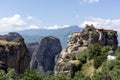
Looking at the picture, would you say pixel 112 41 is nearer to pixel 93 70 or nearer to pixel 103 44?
pixel 103 44

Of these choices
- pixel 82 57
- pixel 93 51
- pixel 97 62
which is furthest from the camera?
pixel 82 57

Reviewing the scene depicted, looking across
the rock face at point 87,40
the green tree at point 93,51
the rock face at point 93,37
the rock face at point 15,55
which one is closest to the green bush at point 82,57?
the green tree at point 93,51

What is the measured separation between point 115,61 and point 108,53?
12.0 metres

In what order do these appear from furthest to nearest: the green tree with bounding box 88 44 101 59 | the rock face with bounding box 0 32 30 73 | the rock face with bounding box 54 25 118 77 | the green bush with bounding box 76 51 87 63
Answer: the rock face with bounding box 54 25 118 77
the green bush with bounding box 76 51 87 63
the green tree with bounding box 88 44 101 59
the rock face with bounding box 0 32 30 73

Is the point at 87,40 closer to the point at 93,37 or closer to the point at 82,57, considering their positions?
the point at 93,37

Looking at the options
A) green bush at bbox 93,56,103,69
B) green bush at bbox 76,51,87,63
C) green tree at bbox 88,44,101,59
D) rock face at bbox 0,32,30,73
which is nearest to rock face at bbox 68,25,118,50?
green tree at bbox 88,44,101,59

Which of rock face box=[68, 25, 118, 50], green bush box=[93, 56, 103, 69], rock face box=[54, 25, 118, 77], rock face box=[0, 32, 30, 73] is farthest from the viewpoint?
rock face box=[68, 25, 118, 50]

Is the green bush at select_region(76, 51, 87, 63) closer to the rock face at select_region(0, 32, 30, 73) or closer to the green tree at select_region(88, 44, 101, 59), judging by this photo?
the green tree at select_region(88, 44, 101, 59)

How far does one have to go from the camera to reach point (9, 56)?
87062 mm

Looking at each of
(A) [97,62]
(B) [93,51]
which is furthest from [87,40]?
(A) [97,62]

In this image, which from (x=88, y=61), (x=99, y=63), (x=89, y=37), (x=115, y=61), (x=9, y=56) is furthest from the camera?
(x=89, y=37)

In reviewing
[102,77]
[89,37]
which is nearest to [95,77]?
[102,77]

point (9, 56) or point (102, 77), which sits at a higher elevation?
point (9, 56)

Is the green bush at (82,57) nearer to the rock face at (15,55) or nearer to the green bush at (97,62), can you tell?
the green bush at (97,62)
